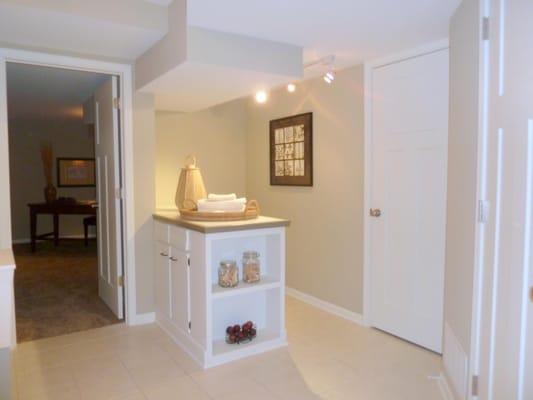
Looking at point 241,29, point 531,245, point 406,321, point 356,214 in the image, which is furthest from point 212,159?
point 531,245

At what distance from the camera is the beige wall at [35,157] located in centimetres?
689

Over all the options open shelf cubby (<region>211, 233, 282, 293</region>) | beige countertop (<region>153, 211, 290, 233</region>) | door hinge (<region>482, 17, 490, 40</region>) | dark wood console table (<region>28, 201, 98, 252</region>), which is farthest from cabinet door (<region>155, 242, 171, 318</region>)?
dark wood console table (<region>28, 201, 98, 252</region>)

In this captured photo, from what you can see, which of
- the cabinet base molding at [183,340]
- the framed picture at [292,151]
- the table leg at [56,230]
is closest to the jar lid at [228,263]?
the cabinet base molding at [183,340]

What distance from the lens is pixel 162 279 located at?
3143 millimetres

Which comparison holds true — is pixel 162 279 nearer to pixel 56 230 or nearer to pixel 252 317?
pixel 252 317

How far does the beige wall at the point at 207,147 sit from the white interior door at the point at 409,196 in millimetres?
1853

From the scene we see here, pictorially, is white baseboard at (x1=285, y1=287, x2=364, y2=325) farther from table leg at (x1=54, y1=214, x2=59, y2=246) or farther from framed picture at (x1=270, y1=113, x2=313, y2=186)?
table leg at (x1=54, y1=214, x2=59, y2=246)

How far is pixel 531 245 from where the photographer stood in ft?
4.44

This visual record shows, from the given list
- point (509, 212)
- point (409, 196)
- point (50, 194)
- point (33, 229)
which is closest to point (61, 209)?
point (50, 194)

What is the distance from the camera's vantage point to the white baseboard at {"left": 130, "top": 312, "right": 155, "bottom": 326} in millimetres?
3236

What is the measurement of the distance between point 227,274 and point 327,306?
1.27 metres

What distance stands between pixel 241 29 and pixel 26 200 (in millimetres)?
6172

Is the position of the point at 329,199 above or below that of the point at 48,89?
below

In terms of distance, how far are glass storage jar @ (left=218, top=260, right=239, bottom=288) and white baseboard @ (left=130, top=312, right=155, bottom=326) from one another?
3.10ft
